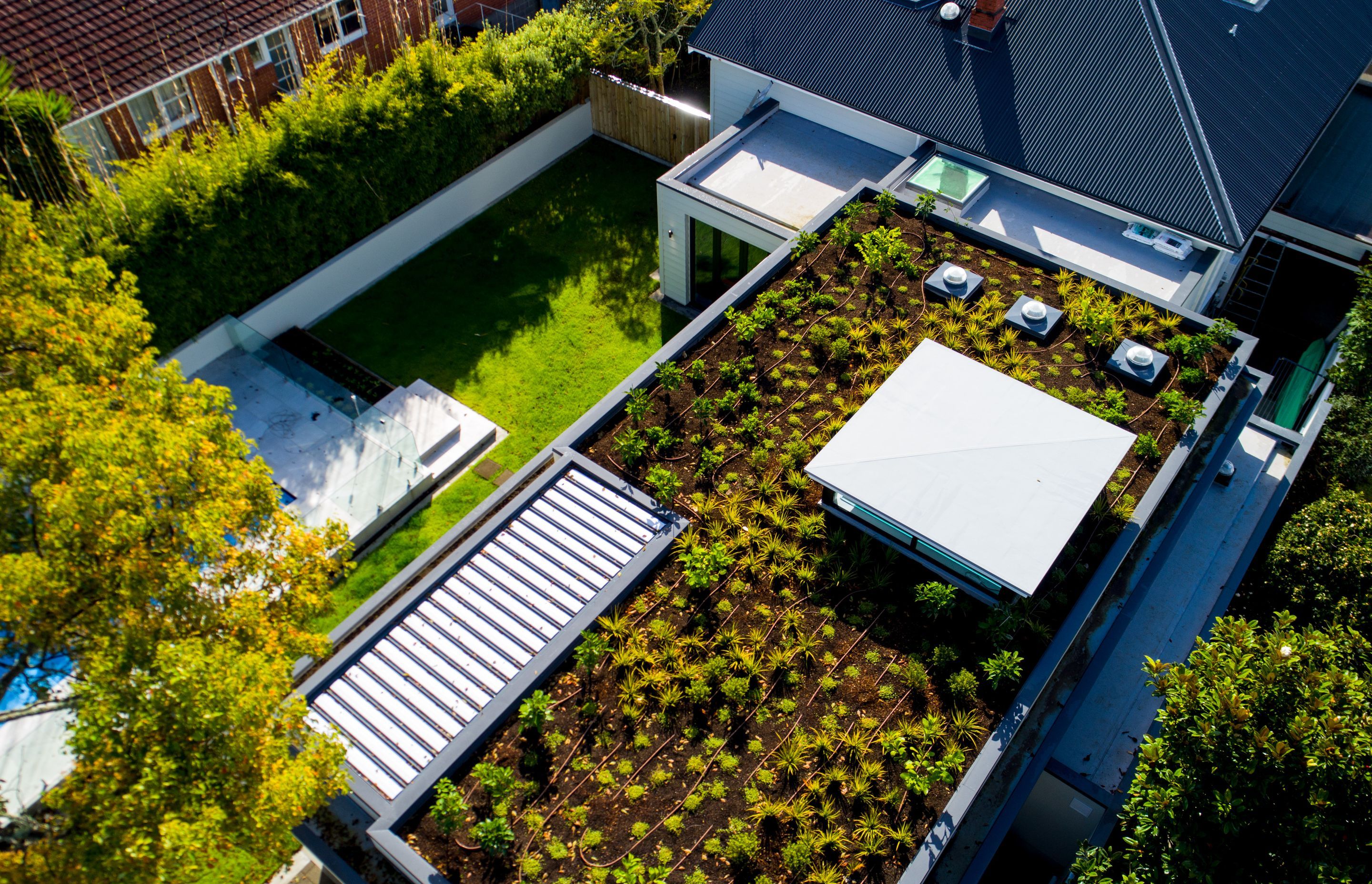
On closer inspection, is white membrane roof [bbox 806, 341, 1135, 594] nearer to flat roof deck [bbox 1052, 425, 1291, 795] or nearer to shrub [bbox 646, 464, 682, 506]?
shrub [bbox 646, 464, 682, 506]

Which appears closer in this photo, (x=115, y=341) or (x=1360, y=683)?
(x=1360, y=683)

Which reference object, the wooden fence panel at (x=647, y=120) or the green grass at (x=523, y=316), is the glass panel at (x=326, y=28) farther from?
the wooden fence panel at (x=647, y=120)

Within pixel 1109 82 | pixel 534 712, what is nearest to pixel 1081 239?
pixel 1109 82

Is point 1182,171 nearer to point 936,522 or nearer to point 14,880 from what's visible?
point 936,522

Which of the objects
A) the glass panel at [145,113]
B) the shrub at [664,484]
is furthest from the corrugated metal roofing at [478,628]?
the glass panel at [145,113]

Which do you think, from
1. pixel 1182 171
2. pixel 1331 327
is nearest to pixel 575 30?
pixel 1182 171

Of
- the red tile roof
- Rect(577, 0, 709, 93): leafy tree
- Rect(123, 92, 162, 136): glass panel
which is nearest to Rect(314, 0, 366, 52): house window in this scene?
the red tile roof
